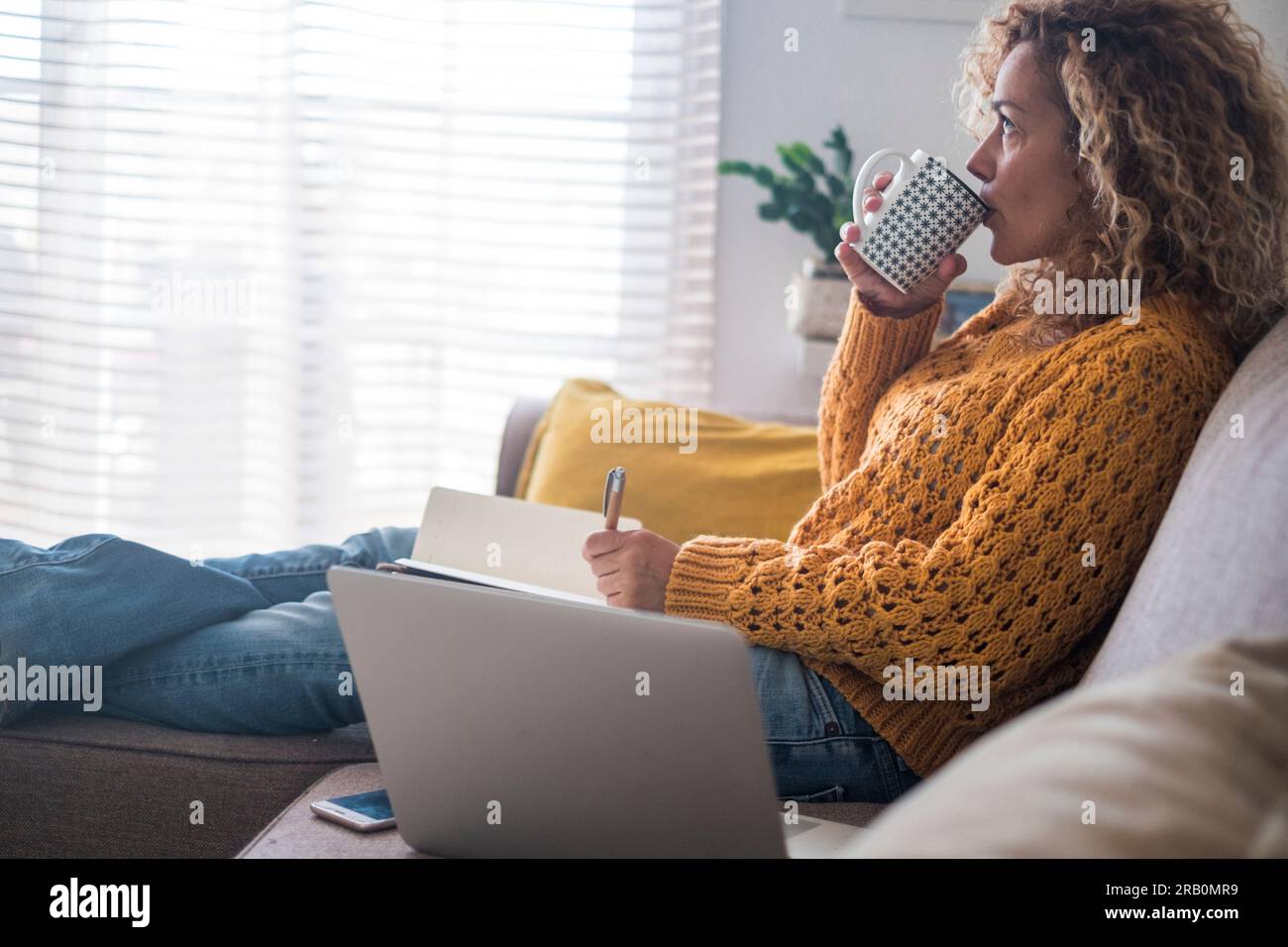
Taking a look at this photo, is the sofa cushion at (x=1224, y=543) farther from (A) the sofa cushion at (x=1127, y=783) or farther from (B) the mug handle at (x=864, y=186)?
(B) the mug handle at (x=864, y=186)

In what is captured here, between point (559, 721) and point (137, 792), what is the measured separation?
2.11 ft

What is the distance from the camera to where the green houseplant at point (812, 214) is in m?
2.44

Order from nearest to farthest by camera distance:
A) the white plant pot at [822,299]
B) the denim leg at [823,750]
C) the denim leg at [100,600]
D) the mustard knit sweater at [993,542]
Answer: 1. the mustard knit sweater at [993,542]
2. the denim leg at [823,750]
3. the denim leg at [100,600]
4. the white plant pot at [822,299]

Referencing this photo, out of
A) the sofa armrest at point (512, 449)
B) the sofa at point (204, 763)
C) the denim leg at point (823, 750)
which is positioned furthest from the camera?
the sofa armrest at point (512, 449)

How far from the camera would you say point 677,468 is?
5.91ft

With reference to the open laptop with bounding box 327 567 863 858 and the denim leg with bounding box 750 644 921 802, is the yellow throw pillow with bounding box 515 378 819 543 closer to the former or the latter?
the denim leg with bounding box 750 644 921 802

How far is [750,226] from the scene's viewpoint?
278cm

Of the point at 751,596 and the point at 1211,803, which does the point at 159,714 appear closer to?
the point at 751,596

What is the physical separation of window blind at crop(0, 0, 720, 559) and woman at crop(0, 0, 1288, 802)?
1.47m

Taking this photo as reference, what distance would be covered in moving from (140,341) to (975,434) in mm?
2160

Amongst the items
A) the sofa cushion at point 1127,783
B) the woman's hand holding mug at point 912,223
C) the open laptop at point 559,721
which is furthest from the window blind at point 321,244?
the sofa cushion at point 1127,783

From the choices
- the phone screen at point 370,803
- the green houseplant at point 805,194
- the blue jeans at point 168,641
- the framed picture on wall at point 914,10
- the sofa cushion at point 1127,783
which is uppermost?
the framed picture on wall at point 914,10

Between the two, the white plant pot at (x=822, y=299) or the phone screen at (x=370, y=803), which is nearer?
the phone screen at (x=370, y=803)
